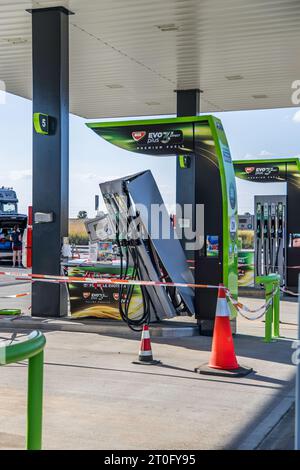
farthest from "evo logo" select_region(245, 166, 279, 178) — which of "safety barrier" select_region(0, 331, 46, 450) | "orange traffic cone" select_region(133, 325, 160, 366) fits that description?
"safety barrier" select_region(0, 331, 46, 450)

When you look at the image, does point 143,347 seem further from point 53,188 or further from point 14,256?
point 14,256

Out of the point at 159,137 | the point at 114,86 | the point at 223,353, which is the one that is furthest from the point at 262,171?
the point at 223,353

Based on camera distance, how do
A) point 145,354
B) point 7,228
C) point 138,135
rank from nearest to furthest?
point 145,354, point 138,135, point 7,228

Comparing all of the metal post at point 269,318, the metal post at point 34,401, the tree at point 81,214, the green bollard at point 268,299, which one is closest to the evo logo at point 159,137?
the green bollard at point 268,299

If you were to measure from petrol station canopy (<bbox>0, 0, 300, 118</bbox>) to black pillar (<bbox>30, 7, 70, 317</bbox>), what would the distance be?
0.47 m

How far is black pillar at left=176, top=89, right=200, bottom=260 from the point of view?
17.9 m

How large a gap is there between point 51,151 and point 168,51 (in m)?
4.23

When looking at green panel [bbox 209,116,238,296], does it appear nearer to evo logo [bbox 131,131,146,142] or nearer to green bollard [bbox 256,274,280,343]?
green bollard [bbox 256,274,280,343]

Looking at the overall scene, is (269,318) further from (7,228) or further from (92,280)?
(7,228)

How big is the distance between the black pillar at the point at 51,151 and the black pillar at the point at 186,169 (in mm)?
6517

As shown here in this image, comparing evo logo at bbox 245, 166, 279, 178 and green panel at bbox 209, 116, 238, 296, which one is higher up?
evo logo at bbox 245, 166, 279, 178

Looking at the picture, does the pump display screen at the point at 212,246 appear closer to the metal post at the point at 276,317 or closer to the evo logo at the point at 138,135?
the metal post at the point at 276,317

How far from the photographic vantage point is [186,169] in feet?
60.8

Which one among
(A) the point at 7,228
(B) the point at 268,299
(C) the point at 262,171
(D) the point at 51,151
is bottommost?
(B) the point at 268,299
